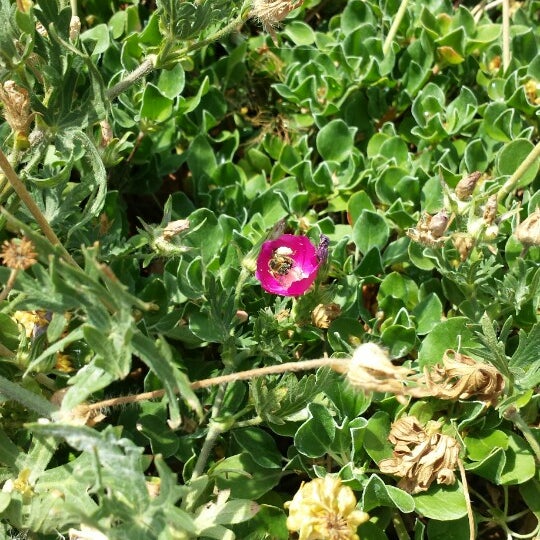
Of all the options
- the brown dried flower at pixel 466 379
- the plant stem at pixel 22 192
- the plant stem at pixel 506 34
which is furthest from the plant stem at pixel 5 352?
the plant stem at pixel 506 34

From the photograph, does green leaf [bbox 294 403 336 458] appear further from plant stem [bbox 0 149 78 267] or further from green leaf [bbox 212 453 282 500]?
plant stem [bbox 0 149 78 267]

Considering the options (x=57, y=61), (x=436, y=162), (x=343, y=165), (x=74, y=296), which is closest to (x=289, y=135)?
(x=343, y=165)

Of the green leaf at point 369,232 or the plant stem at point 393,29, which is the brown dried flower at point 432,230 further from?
the plant stem at point 393,29

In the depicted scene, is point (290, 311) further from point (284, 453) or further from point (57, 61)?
point (57, 61)

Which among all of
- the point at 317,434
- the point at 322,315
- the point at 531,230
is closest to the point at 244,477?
the point at 317,434

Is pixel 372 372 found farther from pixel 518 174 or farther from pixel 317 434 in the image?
pixel 518 174

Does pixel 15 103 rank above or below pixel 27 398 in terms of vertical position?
above

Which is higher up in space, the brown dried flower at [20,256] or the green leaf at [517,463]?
the brown dried flower at [20,256]
